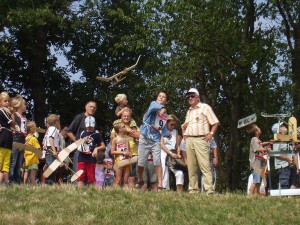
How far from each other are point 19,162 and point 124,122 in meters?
2.22

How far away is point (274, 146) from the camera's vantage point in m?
15.1

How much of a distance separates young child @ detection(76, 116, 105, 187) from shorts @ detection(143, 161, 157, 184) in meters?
0.93

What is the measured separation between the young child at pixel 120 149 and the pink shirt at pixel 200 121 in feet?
4.62

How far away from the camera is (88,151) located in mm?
14164

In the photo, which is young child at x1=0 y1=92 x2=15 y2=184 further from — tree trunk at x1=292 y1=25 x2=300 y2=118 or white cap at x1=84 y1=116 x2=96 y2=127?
tree trunk at x1=292 y1=25 x2=300 y2=118

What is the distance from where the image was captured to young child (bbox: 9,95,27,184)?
1476 centimetres

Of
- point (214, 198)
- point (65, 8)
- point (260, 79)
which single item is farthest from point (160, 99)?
point (65, 8)

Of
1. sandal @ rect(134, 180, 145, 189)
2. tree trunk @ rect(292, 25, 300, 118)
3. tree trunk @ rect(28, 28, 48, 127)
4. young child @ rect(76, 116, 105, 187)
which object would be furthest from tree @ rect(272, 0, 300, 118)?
young child @ rect(76, 116, 105, 187)

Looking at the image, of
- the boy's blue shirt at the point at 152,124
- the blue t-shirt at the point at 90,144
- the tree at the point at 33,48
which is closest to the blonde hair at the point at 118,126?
the blue t-shirt at the point at 90,144

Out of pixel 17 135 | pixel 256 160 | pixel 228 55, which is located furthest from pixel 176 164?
pixel 228 55

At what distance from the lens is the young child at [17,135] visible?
48.4ft

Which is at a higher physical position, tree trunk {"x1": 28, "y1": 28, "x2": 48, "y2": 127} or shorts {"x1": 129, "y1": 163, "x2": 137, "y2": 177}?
tree trunk {"x1": 28, "y1": 28, "x2": 48, "y2": 127}

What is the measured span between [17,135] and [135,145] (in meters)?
2.32

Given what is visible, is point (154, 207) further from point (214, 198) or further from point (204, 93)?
point (204, 93)
